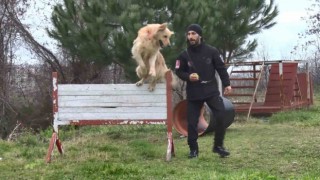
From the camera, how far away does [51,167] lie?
22.6 ft

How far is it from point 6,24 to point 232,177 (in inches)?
588

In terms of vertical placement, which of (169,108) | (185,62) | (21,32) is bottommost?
(169,108)

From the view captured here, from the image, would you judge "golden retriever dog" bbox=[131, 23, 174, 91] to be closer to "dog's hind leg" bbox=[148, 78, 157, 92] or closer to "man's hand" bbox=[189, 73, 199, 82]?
"dog's hind leg" bbox=[148, 78, 157, 92]

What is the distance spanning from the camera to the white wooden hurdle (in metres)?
7.71

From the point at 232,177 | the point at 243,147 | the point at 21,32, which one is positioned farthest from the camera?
the point at 21,32

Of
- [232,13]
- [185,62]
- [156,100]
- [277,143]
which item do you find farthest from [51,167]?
[232,13]

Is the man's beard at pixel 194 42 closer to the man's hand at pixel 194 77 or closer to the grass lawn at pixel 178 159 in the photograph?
the man's hand at pixel 194 77

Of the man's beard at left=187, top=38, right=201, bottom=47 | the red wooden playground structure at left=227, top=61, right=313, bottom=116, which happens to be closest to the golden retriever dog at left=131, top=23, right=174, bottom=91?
the man's beard at left=187, top=38, right=201, bottom=47

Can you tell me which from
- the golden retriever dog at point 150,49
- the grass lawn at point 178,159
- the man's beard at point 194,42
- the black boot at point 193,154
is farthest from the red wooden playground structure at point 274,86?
the man's beard at point 194,42

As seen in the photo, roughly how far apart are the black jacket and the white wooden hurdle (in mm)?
460

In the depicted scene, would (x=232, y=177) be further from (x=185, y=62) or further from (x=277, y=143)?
(x=277, y=143)

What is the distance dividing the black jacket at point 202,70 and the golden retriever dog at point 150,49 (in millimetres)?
528

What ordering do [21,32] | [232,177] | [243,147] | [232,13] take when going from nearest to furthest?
1. [232,177]
2. [243,147]
3. [232,13]
4. [21,32]

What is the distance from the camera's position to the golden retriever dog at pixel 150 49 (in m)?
7.63
